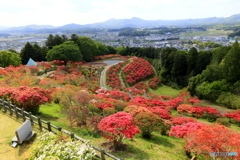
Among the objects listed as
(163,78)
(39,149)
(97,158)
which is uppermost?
(39,149)

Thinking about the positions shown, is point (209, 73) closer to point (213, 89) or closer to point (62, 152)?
point (213, 89)

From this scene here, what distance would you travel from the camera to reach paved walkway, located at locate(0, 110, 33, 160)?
7.70m

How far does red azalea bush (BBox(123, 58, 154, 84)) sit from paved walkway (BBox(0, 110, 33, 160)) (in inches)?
1072

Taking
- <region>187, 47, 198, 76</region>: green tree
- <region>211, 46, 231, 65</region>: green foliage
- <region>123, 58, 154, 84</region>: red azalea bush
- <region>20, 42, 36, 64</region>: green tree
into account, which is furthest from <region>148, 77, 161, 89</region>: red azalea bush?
<region>20, 42, 36, 64</region>: green tree

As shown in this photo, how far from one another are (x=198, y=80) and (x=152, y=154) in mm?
24756

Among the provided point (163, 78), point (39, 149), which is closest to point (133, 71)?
point (163, 78)

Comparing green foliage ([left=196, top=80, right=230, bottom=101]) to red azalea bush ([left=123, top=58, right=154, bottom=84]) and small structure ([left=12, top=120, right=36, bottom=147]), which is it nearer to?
red azalea bush ([left=123, top=58, right=154, bottom=84])

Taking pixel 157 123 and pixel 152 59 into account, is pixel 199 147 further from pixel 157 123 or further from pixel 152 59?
pixel 152 59

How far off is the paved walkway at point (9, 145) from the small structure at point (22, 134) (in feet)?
0.92

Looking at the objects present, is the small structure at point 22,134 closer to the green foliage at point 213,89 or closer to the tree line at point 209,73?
the tree line at point 209,73

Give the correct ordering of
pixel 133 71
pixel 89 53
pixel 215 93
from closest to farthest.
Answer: pixel 215 93, pixel 133 71, pixel 89 53

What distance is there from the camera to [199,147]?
25.1 feet

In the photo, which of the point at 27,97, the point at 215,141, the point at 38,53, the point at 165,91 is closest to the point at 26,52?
the point at 38,53

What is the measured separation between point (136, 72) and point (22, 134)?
3464 cm
